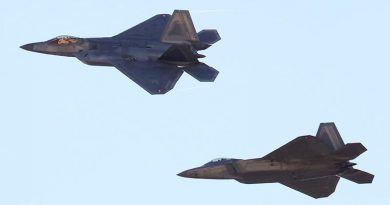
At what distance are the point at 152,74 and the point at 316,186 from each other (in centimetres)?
1510

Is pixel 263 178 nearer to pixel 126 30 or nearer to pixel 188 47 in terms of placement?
pixel 188 47

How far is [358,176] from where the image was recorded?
229 ft

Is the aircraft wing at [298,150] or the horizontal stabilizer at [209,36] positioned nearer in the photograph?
the aircraft wing at [298,150]

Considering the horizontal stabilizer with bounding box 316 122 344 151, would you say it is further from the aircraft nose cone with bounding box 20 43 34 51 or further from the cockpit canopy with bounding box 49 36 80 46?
the aircraft nose cone with bounding box 20 43 34 51

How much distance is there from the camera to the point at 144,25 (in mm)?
81375

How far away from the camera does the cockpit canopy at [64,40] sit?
77250 millimetres

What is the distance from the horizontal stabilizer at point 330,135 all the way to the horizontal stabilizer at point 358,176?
2.10 m

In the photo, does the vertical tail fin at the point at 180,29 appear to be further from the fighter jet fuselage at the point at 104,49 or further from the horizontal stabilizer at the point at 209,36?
the horizontal stabilizer at the point at 209,36

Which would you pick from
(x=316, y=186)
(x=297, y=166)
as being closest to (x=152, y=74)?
(x=297, y=166)

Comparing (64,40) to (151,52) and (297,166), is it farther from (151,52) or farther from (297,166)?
(297,166)

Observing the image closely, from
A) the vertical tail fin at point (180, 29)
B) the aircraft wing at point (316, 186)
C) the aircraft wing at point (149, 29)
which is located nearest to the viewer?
the aircraft wing at point (316, 186)

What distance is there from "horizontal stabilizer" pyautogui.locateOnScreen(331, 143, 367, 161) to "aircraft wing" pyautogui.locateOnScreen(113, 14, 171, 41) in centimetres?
1882

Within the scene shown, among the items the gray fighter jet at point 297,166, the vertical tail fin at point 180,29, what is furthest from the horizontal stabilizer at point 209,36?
the gray fighter jet at point 297,166

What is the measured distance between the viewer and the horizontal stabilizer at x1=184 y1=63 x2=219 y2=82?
72062mm
